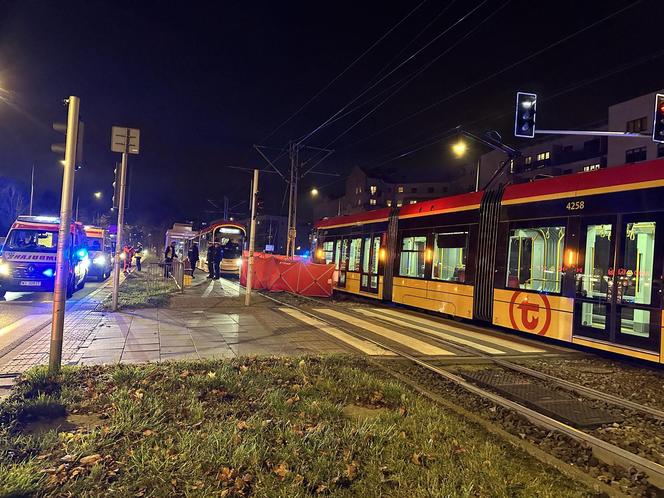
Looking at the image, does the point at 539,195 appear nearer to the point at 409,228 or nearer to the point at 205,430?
the point at 409,228

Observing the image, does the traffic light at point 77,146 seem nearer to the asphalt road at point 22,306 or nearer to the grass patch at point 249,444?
the grass patch at point 249,444

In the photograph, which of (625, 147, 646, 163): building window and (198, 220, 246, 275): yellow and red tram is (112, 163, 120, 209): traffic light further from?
(625, 147, 646, 163): building window

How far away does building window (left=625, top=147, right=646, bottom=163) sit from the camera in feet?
121

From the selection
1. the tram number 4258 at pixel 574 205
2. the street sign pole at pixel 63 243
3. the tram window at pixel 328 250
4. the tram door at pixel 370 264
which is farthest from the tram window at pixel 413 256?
→ the street sign pole at pixel 63 243

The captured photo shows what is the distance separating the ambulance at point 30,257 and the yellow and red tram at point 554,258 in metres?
10.8

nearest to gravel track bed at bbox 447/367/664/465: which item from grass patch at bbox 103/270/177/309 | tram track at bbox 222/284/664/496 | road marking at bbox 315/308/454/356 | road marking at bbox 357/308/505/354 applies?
tram track at bbox 222/284/664/496

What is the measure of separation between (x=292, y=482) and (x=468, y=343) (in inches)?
270

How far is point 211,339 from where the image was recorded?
29.1 ft

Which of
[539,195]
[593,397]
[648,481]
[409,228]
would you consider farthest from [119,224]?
[648,481]

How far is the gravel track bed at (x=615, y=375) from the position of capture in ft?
21.2

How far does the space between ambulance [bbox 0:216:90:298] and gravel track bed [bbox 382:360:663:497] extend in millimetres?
12485

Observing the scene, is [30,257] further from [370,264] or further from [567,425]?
[567,425]

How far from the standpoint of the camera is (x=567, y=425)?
16.8 ft

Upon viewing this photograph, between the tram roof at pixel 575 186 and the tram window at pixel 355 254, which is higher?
the tram roof at pixel 575 186
